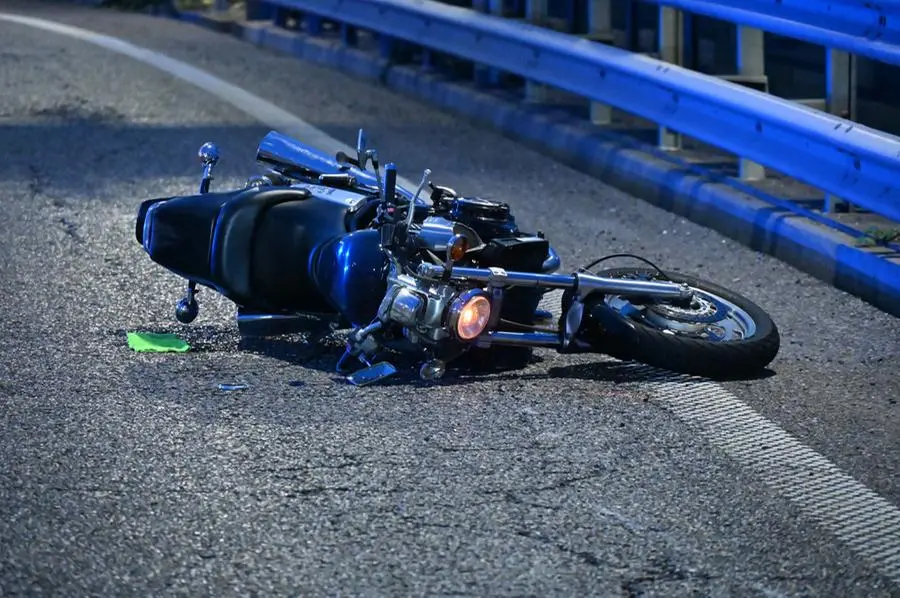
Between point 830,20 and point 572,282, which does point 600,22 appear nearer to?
point 830,20

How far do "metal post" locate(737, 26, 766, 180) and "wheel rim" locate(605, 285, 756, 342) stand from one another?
9.02 feet

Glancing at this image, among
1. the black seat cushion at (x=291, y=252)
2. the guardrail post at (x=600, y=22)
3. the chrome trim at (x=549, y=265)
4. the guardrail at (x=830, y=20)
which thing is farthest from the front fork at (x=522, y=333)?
the guardrail post at (x=600, y=22)

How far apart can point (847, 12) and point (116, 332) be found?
11.0 ft

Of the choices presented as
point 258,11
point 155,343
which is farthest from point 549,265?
point 258,11

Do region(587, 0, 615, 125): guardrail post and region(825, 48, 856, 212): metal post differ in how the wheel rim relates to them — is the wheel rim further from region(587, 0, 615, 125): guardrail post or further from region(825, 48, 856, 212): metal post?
region(587, 0, 615, 125): guardrail post

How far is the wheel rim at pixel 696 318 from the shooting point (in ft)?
19.0

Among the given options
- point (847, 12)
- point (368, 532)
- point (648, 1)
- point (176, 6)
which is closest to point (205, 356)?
point (368, 532)

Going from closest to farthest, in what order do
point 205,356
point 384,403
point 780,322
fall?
point 384,403
point 205,356
point 780,322

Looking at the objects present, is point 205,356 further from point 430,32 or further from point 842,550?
point 430,32

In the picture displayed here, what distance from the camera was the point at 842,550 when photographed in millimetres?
4234

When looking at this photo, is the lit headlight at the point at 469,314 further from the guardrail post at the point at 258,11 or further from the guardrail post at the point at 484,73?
the guardrail post at the point at 258,11

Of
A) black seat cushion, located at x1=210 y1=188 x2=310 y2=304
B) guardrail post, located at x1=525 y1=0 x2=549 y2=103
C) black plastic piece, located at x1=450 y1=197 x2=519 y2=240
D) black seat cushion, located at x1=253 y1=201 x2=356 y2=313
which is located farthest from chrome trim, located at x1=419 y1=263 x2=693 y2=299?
guardrail post, located at x1=525 y1=0 x2=549 y2=103

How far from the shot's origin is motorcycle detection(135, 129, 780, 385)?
550 cm

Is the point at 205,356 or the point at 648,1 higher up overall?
the point at 648,1
